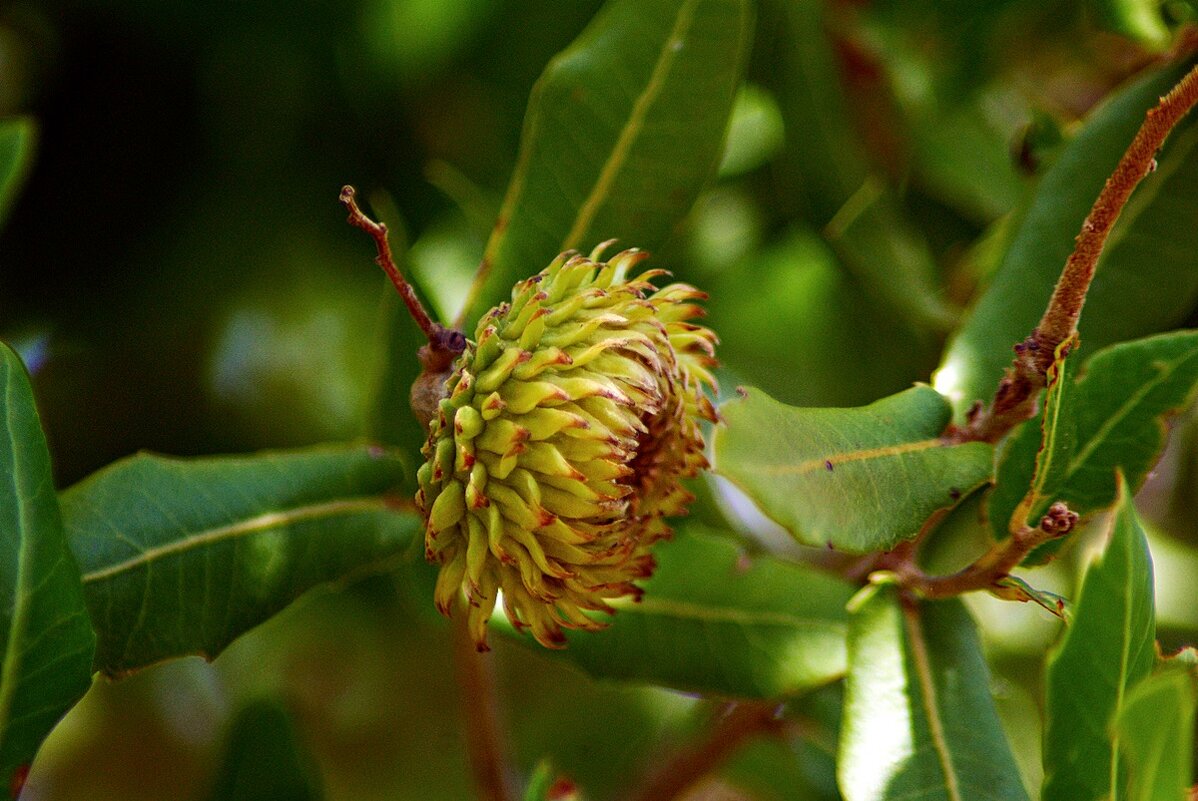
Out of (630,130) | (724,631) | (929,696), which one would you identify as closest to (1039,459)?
(929,696)

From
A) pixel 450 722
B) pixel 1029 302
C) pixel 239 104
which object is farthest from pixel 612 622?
pixel 450 722

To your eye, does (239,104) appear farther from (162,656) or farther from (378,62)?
(162,656)

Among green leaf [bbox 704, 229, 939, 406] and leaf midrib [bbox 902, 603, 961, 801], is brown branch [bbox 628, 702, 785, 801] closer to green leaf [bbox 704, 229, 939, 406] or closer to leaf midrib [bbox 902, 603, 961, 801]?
leaf midrib [bbox 902, 603, 961, 801]

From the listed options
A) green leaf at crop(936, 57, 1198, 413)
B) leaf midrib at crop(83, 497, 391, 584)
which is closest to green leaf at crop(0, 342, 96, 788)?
leaf midrib at crop(83, 497, 391, 584)

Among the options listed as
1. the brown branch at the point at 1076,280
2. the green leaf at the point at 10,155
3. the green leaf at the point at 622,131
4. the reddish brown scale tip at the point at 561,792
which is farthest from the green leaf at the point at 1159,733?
the green leaf at the point at 10,155

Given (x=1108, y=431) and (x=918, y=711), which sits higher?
(x=1108, y=431)

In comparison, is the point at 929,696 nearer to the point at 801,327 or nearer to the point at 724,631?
the point at 724,631

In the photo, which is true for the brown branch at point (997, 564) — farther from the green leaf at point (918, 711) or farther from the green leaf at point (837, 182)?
the green leaf at point (837, 182)
